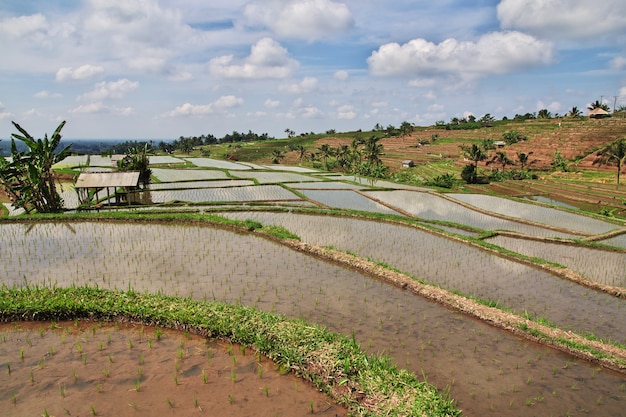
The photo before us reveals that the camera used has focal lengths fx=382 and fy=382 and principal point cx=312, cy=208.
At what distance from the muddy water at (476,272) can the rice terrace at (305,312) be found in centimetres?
6

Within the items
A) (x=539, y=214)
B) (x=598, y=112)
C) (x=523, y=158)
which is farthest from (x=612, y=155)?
(x=598, y=112)

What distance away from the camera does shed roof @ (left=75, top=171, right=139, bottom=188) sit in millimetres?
16750

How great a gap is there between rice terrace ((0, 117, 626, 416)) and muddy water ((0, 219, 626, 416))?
38mm

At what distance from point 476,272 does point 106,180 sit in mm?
15748

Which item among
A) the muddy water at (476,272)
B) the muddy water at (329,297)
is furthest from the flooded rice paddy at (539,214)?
the muddy water at (329,297)

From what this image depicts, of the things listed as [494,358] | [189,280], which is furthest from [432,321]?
[189,280]

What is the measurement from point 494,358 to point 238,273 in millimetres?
5266

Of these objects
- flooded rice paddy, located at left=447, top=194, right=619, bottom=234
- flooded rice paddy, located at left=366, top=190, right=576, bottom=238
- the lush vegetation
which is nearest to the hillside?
flooded rice paddy, located at left=366, top=190, right=576, bottom=238

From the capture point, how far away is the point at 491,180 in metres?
31.5

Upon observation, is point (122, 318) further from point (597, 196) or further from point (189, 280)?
point (597, 196)

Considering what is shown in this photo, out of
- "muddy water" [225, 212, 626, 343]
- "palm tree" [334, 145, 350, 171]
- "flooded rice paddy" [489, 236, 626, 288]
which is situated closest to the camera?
"muddy water" [225, 212, 626, 343]

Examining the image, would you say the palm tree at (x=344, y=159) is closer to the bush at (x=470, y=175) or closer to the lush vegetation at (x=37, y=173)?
the bush at (x=470, y=175)

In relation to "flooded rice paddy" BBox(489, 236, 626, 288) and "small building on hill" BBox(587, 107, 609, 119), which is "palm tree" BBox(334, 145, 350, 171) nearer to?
"flooded rice paddy" BBox(489, 236, 626, 288)

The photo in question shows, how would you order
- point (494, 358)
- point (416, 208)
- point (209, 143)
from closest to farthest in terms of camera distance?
point (494, 358), point (416, 208), point (209, 143)
